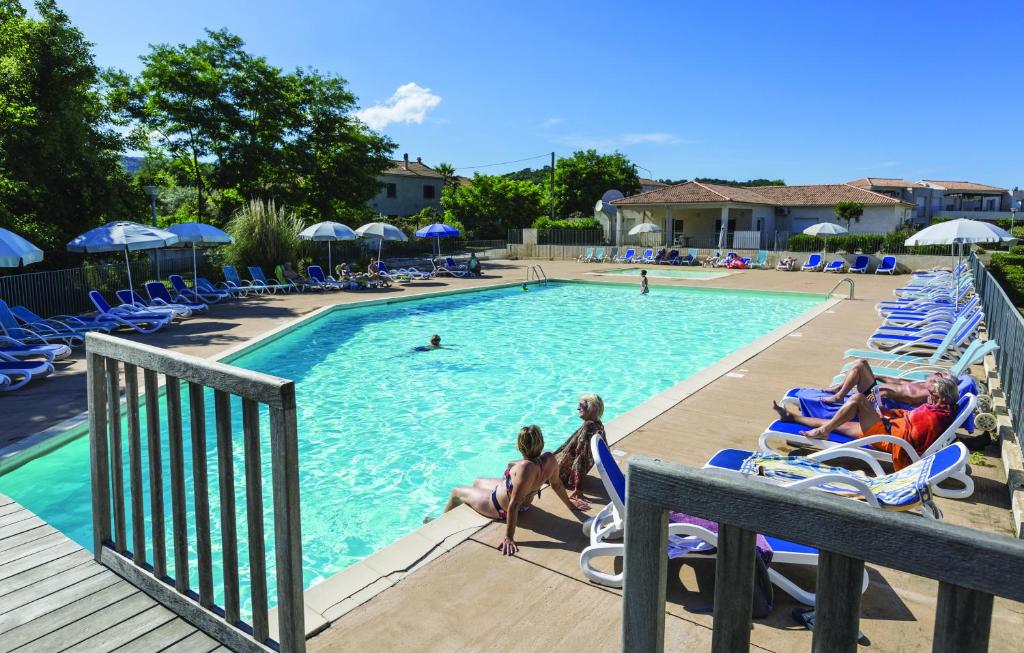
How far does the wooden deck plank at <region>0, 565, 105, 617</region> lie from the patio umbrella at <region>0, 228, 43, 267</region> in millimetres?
7642

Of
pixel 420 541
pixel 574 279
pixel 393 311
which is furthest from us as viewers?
pixel 574 279

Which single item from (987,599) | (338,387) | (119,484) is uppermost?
(987,599)

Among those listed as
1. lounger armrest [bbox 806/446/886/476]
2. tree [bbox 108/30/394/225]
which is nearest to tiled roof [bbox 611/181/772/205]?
tree [bbox 108/30/394/225]

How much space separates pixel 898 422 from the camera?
223 inches

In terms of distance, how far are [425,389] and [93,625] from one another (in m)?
7.57

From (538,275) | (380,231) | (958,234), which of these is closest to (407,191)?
(538,275)

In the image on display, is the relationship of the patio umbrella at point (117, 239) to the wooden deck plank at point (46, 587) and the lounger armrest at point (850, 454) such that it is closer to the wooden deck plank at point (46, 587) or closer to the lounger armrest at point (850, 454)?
the wooden deck plank at point (46, 587)

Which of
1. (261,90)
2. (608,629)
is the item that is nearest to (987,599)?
(608,629)

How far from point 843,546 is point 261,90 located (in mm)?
30704

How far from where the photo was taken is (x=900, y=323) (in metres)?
12.1

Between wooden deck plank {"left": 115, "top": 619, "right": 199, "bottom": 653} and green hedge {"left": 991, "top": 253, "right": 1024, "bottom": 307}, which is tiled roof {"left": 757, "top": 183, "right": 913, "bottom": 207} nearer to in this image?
green hedge {"left": 991, "top": 253, "right": 1024, "bottom": 307}

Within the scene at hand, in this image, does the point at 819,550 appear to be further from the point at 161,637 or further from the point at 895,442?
the point at 895,442

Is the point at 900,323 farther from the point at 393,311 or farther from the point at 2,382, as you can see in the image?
the point at 2,382

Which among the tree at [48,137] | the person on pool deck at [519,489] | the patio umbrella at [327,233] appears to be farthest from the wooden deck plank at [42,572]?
the patio umbrella at [327,233]
